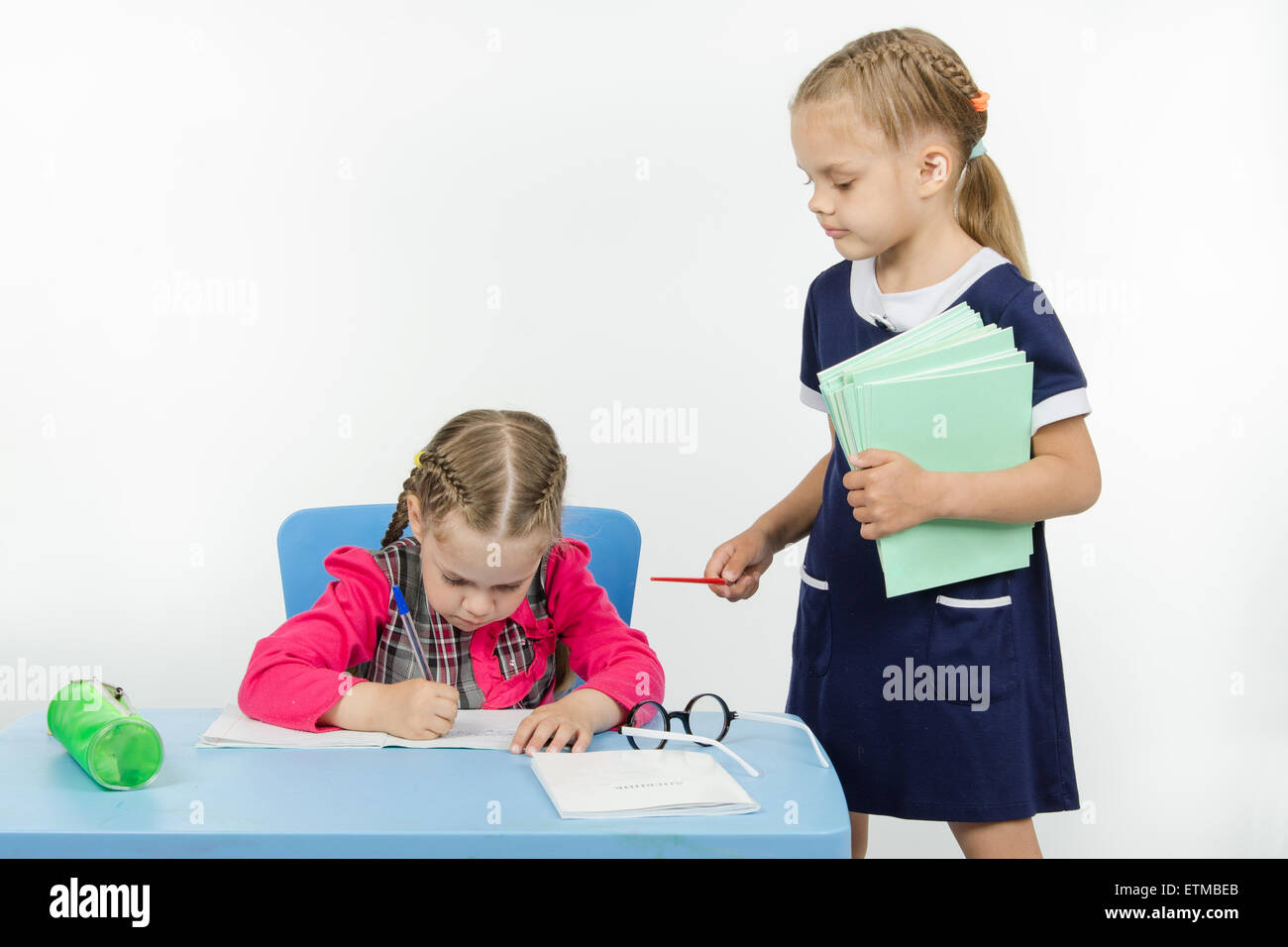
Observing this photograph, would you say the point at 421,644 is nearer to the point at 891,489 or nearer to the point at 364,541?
the point at 364,541

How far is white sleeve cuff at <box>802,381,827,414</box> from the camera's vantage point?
6.03 ft

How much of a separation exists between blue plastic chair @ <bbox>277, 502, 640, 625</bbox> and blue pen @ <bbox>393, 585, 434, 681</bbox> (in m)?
0.23

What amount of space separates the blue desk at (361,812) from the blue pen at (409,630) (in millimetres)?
369

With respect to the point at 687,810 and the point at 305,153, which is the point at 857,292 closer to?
the point at 687,810

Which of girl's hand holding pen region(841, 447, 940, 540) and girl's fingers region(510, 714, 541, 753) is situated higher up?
girl's hand holding pen region(841, 447, 940, 540)

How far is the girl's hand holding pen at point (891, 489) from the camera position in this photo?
1.45 meters

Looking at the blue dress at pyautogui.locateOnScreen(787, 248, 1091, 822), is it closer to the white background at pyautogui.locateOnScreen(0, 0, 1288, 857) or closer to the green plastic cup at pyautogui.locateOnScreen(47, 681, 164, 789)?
the green plastic cup at pyautogui.locateOnScreen(47, 681, 164, 789)

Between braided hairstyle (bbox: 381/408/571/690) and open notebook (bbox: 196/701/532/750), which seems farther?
braided hairstyle (bbox: 381/408/571/690)

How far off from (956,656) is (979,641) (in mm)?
34

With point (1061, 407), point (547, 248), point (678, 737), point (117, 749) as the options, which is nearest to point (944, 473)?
point (1061, 407)

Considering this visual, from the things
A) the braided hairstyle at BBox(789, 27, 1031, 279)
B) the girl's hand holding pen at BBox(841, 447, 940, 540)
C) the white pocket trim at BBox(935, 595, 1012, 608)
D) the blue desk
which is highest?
the braided hairstyle at BBox(789, 27, 1031, 279)

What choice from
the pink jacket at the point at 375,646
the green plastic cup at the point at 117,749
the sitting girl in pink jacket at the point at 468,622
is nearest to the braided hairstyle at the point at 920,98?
the sitting girl in pink jacket at the point at 468,622

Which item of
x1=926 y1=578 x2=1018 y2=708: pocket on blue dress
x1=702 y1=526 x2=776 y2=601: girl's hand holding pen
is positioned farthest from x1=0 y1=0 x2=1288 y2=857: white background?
x1=926 y1=578 x2=1018 y2=708: pocket on blue dress

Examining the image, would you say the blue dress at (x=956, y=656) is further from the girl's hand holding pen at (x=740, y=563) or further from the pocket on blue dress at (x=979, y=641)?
the girl's hand holding pen at (x=740, y=563)
